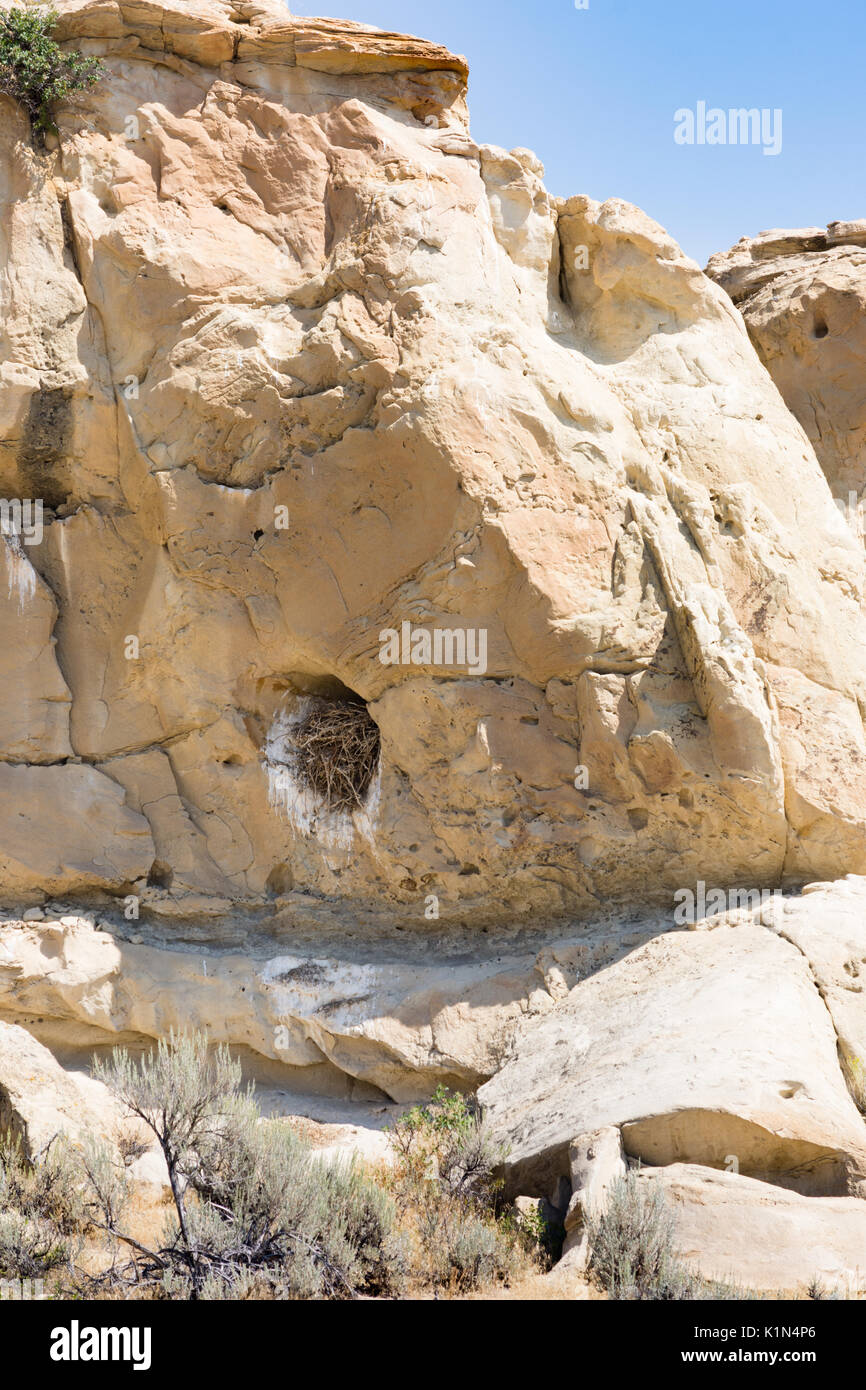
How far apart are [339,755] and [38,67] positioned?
512 centimetres

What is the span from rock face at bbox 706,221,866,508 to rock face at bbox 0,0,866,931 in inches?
119

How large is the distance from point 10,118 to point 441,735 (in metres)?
5.29

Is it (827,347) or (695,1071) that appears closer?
(695,1071)

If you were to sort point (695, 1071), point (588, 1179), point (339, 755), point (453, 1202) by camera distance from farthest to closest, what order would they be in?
point (339, 755), point (453, 1202), point (695, 1071), point (588, 1179)

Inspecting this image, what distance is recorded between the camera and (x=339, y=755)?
7.78 meters

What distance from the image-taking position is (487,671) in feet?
23.7

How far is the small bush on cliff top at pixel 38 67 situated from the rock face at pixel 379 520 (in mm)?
165

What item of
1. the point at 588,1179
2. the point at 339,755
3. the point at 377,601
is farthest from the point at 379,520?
the point at 588,1179

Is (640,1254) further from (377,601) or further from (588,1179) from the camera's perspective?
(377,601)

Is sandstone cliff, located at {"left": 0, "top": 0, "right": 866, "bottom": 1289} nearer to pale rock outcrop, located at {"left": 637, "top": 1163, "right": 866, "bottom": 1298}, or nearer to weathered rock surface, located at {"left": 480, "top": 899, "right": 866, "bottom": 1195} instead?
weathered rock surface, located at {"left": 480, "top": 899, "right": 866, "bottom": 1195}

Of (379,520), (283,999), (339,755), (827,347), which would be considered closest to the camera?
(379,520)

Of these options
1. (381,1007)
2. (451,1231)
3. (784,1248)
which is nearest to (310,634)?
(381,1007)

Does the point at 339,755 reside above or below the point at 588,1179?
above

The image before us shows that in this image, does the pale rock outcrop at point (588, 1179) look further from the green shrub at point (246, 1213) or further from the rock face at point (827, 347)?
the rock face at point (827, 347)
